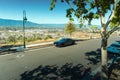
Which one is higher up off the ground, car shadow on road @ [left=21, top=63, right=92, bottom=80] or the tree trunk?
the tree trunk

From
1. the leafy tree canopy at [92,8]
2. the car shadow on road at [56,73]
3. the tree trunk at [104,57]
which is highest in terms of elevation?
the leafy tree canopy at [92,8]

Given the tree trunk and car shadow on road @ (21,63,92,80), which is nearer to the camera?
the tree trunk

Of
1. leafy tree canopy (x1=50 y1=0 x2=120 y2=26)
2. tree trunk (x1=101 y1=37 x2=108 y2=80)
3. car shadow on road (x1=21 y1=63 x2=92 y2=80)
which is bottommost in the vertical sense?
car shadow on road (x1=21 y1=63 x2=92 y2=80)

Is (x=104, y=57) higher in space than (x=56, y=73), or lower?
higher

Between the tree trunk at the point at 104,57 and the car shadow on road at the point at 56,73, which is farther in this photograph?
the car shadow on road at the point at 56,73

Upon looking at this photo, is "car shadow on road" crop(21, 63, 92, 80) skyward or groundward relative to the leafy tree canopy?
groundward

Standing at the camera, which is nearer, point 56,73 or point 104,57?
point 104,57

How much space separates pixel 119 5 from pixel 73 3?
2.68m

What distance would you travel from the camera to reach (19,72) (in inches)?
471

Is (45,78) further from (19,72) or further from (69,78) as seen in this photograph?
(19,72)

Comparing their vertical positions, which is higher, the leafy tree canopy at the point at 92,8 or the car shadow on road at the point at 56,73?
the leafy tree canopy at the point at 92,8

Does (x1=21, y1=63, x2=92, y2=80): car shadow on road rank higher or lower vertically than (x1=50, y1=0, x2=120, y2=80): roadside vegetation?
lower

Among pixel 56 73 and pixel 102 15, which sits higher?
pixel 102 15

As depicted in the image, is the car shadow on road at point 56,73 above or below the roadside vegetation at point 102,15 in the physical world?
below
